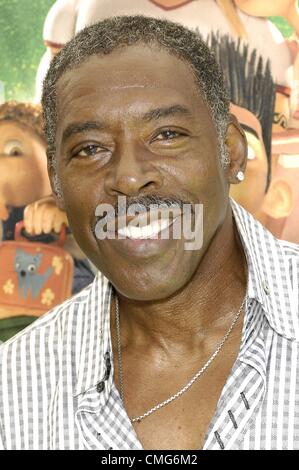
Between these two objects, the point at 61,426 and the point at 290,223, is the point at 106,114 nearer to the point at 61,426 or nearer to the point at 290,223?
the point at 61,426

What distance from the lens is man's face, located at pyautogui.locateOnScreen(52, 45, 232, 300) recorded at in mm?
1340

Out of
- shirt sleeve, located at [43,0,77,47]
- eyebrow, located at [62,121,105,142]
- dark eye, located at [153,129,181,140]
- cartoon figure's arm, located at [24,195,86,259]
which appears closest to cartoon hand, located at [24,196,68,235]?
cartoon figure's arm, located at [24,195,86,259]

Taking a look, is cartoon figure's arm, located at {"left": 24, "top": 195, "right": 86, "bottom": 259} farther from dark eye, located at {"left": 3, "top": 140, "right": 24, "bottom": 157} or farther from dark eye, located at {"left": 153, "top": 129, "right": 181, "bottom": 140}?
dark eye, located at {"left": 153, "top": 129, "right": 181, "bottom": 140}

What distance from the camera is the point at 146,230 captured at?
136 centimetres

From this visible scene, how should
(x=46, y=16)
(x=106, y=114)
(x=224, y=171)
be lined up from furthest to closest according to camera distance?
(x=46, y=16)
(x=224, y=171)
(x=106, y=114)

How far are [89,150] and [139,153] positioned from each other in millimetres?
104

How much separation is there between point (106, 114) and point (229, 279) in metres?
0.37

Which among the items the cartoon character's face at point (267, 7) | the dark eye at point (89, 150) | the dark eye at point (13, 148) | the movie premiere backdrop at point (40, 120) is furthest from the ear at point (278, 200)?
the dark eye at point (89, 150)

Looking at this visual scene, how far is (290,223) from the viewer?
1973mm

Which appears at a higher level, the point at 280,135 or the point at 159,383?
the point at 280,135

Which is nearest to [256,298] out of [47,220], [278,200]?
[278,200]

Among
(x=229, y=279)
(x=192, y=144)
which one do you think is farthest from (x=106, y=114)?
(x=229, y=279)

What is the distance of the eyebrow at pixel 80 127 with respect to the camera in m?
1.36

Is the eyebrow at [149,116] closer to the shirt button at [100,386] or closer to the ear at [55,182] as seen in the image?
the ear at [55,182]
